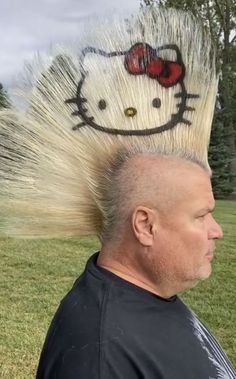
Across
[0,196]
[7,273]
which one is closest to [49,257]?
[7,273]

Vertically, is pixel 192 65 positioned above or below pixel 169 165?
above

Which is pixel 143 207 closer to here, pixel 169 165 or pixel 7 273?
pixel 169 165

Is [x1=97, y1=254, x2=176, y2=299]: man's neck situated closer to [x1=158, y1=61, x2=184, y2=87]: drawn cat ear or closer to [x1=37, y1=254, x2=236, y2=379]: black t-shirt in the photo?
[x1=37, y1=254, x2=236, y2=379]: black t-shirt

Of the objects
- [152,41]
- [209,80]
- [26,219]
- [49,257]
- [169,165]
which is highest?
[152,41]

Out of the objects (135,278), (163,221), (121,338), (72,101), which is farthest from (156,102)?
(121,338)

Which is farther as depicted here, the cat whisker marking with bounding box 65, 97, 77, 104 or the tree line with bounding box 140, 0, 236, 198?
the tree line with bounding box 140, 0, 236, 198

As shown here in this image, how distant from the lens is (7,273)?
21.4ft

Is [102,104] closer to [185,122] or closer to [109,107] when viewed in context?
[109,107]

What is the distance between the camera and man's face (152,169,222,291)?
1.41 m

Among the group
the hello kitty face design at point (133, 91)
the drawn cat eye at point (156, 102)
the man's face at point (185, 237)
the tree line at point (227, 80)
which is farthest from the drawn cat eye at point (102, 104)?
the tree line at point (227, 80)

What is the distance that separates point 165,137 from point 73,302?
0.44 m

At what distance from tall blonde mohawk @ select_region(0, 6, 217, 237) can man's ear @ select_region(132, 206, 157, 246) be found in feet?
0.43

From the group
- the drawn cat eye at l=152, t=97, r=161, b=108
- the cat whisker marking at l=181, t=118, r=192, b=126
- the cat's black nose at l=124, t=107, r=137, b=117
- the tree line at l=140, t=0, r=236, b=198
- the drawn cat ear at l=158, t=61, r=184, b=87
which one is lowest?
the tree line at l=140, t=0, r=236, b=198

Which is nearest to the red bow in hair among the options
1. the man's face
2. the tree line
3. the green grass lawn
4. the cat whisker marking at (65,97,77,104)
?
the cat whisker marking at (65,97,77,104)
